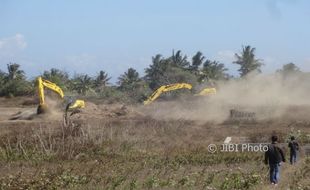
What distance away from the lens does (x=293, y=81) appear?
66.9 metres

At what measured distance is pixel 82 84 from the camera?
305ft

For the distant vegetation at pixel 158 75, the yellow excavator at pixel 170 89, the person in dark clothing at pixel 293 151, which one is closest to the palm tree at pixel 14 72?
the distant vegetation at pixel 158 75

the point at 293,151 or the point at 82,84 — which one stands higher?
the point at 82,84

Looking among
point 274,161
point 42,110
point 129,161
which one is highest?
point 42,110

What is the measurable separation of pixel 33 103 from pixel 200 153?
146 ft

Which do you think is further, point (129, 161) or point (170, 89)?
point (170, 89)

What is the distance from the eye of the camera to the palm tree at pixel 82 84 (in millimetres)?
92625

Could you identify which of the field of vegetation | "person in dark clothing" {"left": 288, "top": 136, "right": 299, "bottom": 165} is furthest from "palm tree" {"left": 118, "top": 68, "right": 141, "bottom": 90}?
"person in dark clothing" {"left": 288, "top": 136, "right": 299, "bottom": 165}

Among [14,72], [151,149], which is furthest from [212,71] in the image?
[151,149]

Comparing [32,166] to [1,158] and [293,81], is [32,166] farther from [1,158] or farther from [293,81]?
[293,81]

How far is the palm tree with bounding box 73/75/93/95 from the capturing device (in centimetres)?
9262

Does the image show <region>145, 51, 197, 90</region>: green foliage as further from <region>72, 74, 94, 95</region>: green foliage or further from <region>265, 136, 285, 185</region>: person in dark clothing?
<region>265, 136, 285, 185</region>: person in dark clothing

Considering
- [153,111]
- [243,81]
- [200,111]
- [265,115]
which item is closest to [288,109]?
[265,115]

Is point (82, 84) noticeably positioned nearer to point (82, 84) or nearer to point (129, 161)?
point (82, 84)
